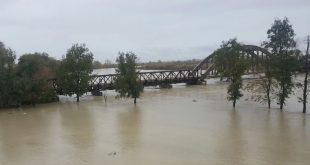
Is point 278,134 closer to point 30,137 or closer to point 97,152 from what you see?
point 97,152

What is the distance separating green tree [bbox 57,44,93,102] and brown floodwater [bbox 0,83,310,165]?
16.7 feet

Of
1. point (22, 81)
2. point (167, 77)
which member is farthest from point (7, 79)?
point (167, 77)

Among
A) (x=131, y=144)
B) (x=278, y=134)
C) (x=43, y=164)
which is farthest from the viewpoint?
(x=278, y=134)

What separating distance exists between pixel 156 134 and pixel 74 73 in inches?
910

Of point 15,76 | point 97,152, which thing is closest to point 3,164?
point 97,152

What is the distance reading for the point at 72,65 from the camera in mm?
47500

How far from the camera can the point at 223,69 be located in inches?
1635

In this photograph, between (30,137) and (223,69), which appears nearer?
(30,137)

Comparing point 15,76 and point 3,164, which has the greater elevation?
point 15,76

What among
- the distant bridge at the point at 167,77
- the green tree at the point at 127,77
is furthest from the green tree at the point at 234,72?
the distant bridge at the point at 167,77

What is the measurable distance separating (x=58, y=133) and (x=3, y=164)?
25.8 feet

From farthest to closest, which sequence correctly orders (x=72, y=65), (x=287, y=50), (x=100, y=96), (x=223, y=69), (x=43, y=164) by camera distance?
(x=100, y=96)
(x=72, y=65)
(x=223, y=69)
(x=287, y=50)
(x=43, y=164)

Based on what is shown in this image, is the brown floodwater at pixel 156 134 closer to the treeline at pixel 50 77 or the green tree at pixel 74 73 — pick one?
the treeline at pixel 50 77

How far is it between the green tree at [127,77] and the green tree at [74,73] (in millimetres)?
5043
